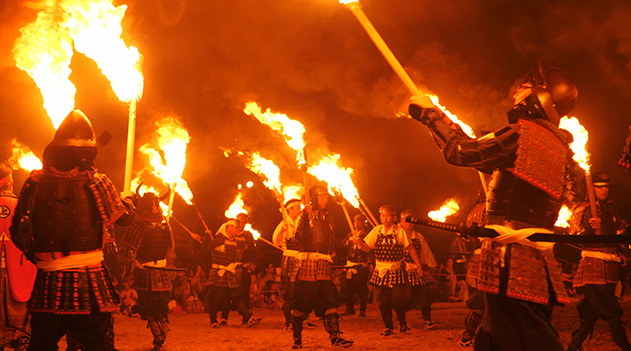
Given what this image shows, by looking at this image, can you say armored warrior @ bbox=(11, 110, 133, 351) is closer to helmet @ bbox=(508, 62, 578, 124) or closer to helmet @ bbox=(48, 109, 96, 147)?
helmet @ bbox=(48, 109, 96, 147)

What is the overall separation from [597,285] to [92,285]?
6.04 metres

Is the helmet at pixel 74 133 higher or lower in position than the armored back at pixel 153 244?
higher

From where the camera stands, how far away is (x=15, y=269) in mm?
8047

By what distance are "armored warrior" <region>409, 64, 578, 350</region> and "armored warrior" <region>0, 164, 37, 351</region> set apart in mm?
5729

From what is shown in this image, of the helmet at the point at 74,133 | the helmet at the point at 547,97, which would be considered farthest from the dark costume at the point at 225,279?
the helmet at the point at 547,97

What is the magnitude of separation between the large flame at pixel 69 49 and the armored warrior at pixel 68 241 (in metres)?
0.91

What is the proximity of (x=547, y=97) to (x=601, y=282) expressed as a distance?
4.36 meters

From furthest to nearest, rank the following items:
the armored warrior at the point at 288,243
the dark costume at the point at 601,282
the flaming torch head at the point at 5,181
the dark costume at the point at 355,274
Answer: the dark costume at the point at 355,274
the armored warrior at the point at 288,243
the flaming torch head at the point at 5,181
the dark costume at the point at 601,282

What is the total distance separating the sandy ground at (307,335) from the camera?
388 inches

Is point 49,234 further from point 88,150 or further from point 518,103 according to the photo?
point 518,103

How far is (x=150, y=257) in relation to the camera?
9.56 metres

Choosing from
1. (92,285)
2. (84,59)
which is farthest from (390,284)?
(84,59)

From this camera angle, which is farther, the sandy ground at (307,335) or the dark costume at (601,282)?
the sandy ground at (307,335)

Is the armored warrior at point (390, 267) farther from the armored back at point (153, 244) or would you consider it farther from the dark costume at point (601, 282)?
the dark costume at point (601, 282)
